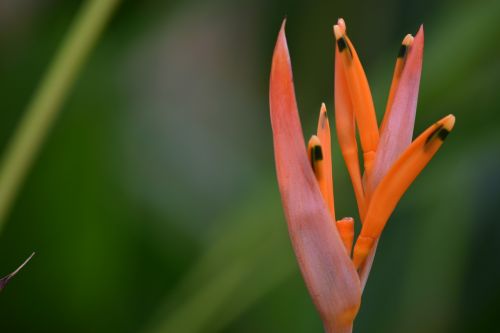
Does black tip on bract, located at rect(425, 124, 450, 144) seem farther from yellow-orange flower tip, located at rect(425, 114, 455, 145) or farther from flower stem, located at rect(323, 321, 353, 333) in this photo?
flower stem, located at rect(323, 321, 353, 333)

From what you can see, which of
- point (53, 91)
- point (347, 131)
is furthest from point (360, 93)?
point (53, 91)

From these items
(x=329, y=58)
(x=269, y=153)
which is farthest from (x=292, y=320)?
(x=329, y=58)

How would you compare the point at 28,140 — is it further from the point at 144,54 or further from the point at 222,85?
the point at 222,85

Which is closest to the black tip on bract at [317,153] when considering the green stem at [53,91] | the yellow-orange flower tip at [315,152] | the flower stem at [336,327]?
the yellow-orange flower tip at [315,152]

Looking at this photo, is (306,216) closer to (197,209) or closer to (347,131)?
(347,131)

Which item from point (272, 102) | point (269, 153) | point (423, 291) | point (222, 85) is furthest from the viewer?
point (222, 85)

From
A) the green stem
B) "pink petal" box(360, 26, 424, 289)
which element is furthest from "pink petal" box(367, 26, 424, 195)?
the green stem

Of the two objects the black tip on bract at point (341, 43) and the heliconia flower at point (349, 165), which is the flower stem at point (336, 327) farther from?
the black tip on bract at point (341, 43)
